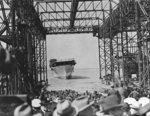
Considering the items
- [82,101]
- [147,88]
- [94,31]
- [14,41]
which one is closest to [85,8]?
[94,31]

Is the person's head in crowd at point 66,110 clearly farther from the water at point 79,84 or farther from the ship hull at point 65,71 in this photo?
the ship hull at point 65,71

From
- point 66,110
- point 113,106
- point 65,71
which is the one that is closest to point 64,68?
point 65,71

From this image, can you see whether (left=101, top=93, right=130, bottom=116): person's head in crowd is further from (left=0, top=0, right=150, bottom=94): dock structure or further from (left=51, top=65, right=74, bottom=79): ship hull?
(left=51, top=65, right=74, bottom=79): ship hull

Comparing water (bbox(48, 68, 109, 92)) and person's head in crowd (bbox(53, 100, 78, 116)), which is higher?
person's head in crowd (bbox(53, 100, 78, 116))

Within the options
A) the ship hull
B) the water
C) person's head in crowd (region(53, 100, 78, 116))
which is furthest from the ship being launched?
person's head in crowd (region(53, 100, 78, 116))

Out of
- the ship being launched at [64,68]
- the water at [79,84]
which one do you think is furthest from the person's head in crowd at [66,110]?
the ship being launched at [64,68]

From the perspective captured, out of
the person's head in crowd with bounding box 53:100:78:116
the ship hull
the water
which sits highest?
the person's head in crowd with bounding box 53:100:78:116

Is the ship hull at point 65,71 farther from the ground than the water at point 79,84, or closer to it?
farther from the ground

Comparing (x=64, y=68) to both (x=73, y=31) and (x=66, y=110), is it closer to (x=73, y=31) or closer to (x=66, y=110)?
(x=73, y=31)

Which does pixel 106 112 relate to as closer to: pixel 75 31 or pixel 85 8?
pixel 85 8

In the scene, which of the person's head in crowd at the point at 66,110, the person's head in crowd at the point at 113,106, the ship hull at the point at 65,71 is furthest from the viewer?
the ship hull at the point at 65,71

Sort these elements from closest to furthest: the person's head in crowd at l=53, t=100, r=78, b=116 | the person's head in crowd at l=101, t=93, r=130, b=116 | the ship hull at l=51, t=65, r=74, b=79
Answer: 1. the person's head in crowd at l=53, t=100, r=78, b=116
2. the person's head in crowd at l=101, t=93, r=130, b=116
3. the ship hull at l=51, t=65, r=74, b=79
